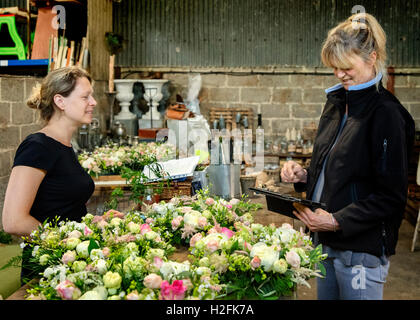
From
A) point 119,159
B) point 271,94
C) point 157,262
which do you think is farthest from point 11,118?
point 271,94

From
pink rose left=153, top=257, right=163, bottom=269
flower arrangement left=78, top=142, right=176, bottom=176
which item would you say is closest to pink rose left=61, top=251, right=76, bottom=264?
pink rose left=153, top=257, right=163, bottom=269

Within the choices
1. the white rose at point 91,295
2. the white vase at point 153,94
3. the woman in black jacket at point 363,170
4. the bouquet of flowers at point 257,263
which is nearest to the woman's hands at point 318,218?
the woman in black jacket at point 363,170

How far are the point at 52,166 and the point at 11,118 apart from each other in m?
2.69

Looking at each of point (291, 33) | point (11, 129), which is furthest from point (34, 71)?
point (291, 33)

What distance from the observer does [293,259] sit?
5.27 ft

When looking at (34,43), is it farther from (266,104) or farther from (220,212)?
(220,212)

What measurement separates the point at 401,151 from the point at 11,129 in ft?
13.0

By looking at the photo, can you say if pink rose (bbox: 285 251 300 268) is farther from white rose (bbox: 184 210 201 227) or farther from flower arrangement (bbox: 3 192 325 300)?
white rose (bbox: 184 210 201 227)

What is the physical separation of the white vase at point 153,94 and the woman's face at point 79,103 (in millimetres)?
4299

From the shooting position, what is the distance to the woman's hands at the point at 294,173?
2.48 meters

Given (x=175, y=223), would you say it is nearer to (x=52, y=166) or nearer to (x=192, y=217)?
(x=192, y=217)

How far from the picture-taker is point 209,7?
23.6 ft

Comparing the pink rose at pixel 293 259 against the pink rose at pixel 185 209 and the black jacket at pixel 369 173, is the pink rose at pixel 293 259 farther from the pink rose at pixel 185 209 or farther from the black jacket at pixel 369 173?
the pink rose at pixel 185 209

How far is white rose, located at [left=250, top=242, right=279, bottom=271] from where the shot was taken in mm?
1576
